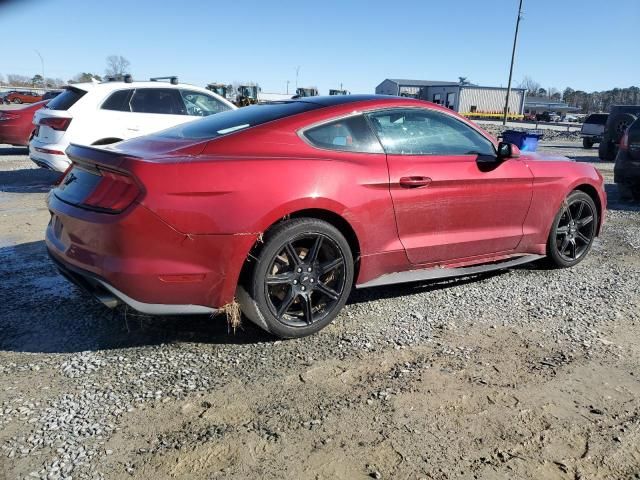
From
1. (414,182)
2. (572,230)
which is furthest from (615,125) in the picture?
(414,182)

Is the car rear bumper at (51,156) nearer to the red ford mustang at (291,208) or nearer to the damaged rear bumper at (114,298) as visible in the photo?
the red ford mustang at (291,208)

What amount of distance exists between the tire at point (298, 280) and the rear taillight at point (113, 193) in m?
0.79

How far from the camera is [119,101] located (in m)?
8.52

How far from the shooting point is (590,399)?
281 cm

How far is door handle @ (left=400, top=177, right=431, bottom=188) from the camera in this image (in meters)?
3.72

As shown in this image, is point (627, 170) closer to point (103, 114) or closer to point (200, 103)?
point (200, 103)

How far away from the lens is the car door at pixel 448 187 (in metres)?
3.78

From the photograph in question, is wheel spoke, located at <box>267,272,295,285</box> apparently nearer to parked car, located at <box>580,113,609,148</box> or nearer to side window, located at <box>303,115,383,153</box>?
side window, located at <box>303,115,383,153</box>

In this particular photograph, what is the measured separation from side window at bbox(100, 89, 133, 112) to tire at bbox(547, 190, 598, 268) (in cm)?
661

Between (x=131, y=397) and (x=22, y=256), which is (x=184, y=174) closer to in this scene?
(x=131, y=397)

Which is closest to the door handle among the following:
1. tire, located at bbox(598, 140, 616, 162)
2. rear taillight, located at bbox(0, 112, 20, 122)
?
rear taillight, located at bbox(0, 112, 20, 122)

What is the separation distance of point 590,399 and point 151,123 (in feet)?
24.9

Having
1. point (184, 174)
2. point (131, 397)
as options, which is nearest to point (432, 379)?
point (131, 397)

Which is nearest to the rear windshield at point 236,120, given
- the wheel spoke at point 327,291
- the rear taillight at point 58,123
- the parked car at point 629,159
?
the wheel spoke at point 327,291
